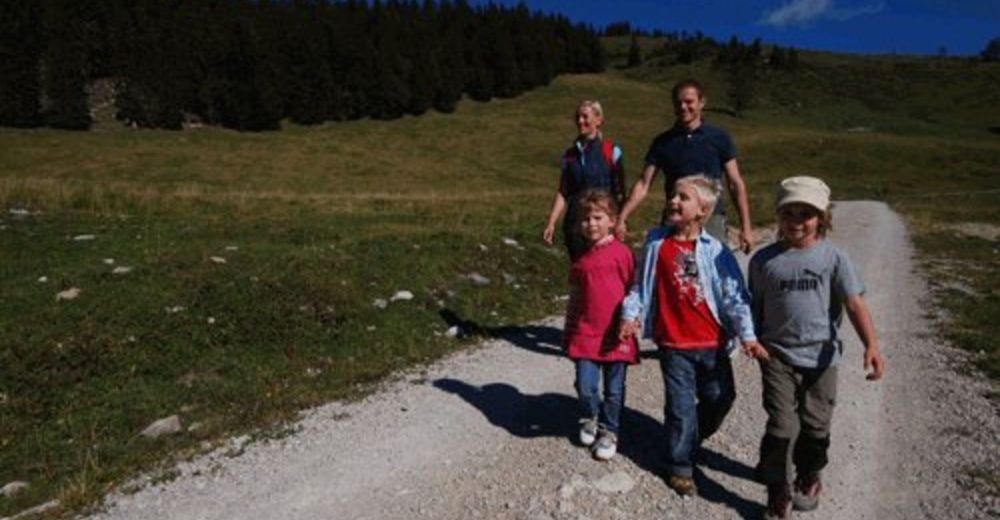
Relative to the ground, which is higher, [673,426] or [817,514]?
[673,426]

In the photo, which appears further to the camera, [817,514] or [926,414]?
[926,414]

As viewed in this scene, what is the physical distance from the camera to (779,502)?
4.88 meters

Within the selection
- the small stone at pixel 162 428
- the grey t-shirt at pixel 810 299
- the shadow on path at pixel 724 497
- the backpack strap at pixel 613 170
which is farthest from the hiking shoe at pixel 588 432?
the small stone at pixel 162 428

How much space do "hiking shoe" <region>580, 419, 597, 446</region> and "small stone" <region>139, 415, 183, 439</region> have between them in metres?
3.97

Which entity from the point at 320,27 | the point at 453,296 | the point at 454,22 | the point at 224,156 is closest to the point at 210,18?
the point at 320,27

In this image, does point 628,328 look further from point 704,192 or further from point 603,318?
point 704,192

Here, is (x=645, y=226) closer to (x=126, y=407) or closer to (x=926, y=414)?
(x=926, y=414)

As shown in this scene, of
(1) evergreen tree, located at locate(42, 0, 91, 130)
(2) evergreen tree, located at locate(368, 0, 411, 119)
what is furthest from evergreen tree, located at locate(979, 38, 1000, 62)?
(1) evergreen tree, located at locate(42, 0, 91, 130)

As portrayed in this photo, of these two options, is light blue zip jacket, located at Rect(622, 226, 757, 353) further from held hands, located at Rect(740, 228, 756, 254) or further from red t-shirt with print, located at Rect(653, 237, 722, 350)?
held hands, located at Rect(740, 228, 756, 254)

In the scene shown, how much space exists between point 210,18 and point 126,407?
88054 mm

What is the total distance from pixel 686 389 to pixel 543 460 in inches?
53.1

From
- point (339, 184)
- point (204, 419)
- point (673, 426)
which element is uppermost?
point (673, 426)

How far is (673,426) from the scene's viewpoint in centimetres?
541

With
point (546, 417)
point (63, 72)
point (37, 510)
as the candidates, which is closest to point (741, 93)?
point (63, 72)
